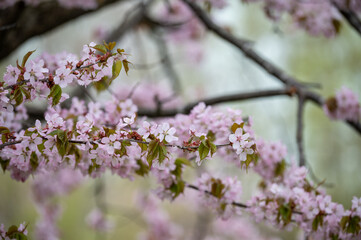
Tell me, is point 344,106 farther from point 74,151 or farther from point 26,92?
point 26,92

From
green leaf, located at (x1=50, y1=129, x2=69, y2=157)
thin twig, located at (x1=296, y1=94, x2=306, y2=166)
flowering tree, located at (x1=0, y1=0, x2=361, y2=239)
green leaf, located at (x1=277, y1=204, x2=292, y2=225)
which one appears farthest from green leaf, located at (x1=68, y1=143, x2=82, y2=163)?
thin twig, located at (x1=296, y1=94, x2=306, y2=166)

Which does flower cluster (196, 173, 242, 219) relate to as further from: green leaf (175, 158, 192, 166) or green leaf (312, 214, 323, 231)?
green leaf (312, 214, 323, 231)

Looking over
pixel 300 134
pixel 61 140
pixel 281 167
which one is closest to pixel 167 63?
pixel 300 134

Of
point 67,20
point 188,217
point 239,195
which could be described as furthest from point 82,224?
point 239,195

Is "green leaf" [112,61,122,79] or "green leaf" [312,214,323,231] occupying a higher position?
"green leaf" [112,61,122,79]

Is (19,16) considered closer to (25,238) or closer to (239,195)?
(25,238)

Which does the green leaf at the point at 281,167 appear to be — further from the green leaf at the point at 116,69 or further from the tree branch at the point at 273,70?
the green leaf at the point at 116,69

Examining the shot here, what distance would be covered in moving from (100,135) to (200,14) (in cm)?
186

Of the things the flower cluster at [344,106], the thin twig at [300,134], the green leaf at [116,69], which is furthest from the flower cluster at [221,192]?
the flower cluster at [344,106]

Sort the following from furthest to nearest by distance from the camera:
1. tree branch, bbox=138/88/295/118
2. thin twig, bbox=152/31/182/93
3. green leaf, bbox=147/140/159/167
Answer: thin twig, bbox=152/31/182/93 < tree branch, bbox=138/88/295/118 < green leaf, bbox=147/140/159/167

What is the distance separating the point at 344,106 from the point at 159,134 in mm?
1863

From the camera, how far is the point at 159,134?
124cm

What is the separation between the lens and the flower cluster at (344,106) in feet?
8.36

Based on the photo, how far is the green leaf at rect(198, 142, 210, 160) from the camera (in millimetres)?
1220
